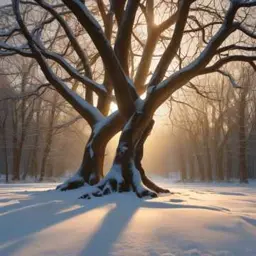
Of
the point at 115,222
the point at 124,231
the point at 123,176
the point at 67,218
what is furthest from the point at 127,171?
the point at 124,231

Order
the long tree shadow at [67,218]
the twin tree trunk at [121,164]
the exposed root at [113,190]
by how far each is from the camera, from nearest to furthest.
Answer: the long tree shadow at [67,218] → the exposed root at [113,190] → the twin tree trunk at [121,164]

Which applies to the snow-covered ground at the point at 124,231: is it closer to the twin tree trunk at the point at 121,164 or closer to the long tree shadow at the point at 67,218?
the long tree shadow at the point at 67,218

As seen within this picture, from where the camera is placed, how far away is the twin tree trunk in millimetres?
6383

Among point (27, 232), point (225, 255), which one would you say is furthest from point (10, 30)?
point (225, 255)

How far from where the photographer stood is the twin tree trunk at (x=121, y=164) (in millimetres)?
6383

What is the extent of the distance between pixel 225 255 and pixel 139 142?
18.3 feet

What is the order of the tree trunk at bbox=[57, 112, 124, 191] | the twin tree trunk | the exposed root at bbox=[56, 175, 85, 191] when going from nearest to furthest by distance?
the twin tree trunk
the exposed root at bbox=[56, 175, 85, 191]
the tree trunk at bbox=[57, 112, 124, 191]

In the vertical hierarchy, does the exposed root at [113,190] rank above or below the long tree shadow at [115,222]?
above

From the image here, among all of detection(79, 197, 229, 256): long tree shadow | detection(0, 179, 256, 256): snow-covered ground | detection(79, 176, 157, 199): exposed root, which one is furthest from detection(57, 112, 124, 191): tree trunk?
detection(0, 179, 256, 256): snow-covered ground

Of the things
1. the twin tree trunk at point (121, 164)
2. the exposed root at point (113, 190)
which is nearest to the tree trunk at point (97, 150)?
the twin tree trunk at point (121, 164)

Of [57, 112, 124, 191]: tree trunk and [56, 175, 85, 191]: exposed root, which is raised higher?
[57, 112, 124, 191]: tree trunk

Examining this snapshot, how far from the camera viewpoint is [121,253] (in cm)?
253

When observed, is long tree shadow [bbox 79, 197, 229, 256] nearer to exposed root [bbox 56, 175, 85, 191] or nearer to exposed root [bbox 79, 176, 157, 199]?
exposed root [bbox 79, 176, 157, 199]

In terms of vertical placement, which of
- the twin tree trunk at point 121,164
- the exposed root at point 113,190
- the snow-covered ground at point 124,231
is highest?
the twin tree trunk at point 121,164
